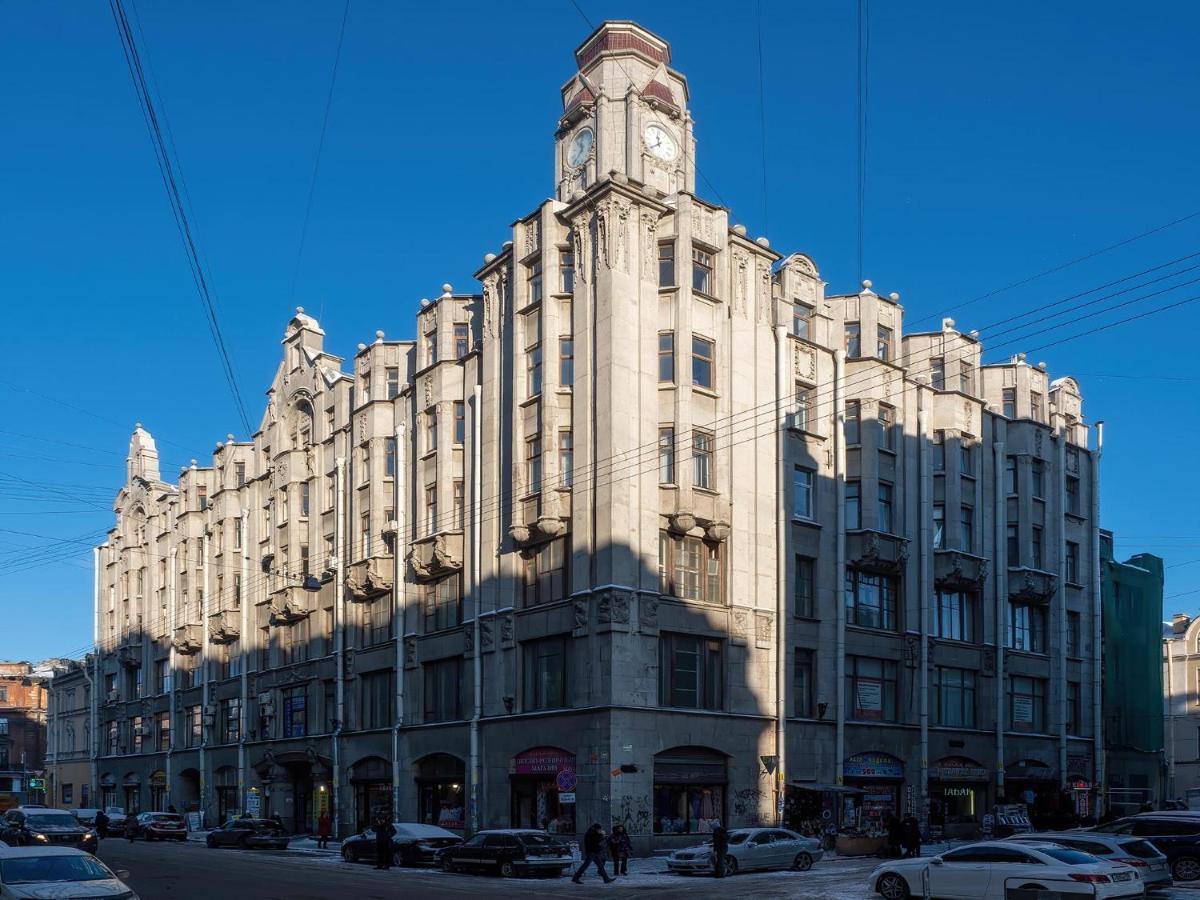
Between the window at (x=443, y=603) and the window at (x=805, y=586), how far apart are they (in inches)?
519

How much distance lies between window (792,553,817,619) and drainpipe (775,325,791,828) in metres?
1.27

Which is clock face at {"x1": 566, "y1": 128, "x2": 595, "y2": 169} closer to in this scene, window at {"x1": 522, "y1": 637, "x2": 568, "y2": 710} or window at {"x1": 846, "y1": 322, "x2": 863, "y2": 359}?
window at {"x1": 846, "y1": 322, "x2": 863, "y2": 359}

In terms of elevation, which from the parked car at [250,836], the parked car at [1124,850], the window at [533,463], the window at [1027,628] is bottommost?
the parked car at [250,836]

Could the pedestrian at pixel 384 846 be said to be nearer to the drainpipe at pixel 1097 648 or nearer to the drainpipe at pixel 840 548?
the drainpipe at pixel 840 548

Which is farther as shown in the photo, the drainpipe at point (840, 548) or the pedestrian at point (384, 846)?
the drainpipe at point (840, 548)

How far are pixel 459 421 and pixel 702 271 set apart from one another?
12.3m

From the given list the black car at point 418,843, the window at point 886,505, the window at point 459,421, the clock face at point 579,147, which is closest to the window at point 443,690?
the window at point 459,421

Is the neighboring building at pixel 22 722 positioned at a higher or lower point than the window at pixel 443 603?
lower

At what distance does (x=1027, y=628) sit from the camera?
2340 inches

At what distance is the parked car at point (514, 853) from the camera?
35562 mm

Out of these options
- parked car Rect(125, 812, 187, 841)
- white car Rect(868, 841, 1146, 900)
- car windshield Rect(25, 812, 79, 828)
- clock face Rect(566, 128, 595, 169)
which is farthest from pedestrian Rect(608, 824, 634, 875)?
parked car Rect(125, 812, 187, 841)

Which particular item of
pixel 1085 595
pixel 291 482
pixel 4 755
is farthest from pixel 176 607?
pixel 4 755

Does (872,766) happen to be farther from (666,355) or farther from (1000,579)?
(666,355)

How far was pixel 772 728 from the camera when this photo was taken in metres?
46.2
